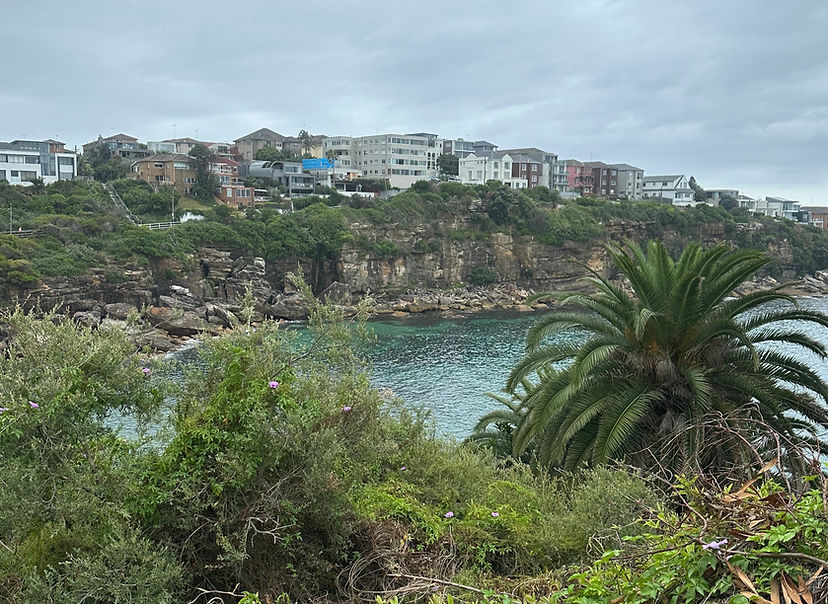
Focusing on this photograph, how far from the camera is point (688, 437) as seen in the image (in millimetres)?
7992

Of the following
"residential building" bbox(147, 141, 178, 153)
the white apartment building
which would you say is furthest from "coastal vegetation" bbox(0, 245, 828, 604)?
the white apartment building

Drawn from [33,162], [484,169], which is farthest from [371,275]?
[33,162]

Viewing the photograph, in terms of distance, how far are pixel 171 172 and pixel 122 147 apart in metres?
17.1

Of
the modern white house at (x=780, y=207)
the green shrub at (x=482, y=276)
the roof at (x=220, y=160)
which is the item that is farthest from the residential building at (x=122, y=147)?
the modern white house at (x=780, y=207)

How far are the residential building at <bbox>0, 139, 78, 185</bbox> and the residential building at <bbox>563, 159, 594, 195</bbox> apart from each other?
54794 mm

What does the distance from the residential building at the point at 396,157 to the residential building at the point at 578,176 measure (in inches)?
799

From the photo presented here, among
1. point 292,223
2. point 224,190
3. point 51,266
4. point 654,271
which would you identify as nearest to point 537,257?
point 292,223

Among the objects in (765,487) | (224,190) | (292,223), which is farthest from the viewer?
(224,190)

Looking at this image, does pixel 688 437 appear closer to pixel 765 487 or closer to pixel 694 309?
pixel 694 309

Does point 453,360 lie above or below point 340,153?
below

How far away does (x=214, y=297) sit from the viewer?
138 feet

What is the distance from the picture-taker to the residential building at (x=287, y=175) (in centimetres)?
6284

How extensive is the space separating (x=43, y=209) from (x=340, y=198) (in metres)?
23.0

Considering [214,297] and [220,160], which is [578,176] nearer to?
[220,160]
